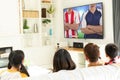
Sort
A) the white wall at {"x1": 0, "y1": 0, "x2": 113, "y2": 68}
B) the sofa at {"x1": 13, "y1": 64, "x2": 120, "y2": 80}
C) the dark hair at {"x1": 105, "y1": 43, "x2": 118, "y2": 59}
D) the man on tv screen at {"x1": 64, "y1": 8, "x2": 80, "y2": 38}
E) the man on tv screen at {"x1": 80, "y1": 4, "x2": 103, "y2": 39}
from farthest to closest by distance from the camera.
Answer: the man on tv screen at {"x1": 64, "y1": 8, "x2": 80, "y2": 38}, the man on tv screen at {"x1": 80, "y1": 4, "x2": 103, "y2": 39}, the white wall at {"x1": 0, "y1": 0, "x2": 113, "y2": 68}, the dark hair at {"x1": 105, "y1": 43, "x2": 118, "y2": 59}, the sofa at {"x1": 13, "y1": 64, "x2": 120, "y2": 80}

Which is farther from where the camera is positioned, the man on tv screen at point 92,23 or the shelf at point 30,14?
the shelf at point 30,14

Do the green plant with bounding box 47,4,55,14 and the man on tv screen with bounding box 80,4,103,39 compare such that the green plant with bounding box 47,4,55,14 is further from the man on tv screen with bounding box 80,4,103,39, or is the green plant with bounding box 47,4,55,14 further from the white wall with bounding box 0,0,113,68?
the man on tv screen with bounding box 80,4,103,39

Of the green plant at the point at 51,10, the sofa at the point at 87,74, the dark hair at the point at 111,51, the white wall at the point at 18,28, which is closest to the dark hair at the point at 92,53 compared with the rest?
the dark hair at the point at 111,51

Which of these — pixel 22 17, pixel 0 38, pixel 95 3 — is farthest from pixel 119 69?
pixel 22 17

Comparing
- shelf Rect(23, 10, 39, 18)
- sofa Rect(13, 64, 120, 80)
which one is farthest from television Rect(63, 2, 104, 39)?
sofa Rect(13, 64, 120, 80)

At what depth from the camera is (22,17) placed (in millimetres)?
6289

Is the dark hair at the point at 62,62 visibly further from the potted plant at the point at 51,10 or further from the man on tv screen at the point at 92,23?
the potted plant at the point at 51,10

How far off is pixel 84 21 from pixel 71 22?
562 millimetres

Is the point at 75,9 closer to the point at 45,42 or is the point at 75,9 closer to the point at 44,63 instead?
the point at 45,42

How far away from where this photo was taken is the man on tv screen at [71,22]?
251 inches

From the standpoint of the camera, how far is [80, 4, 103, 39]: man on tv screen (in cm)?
564

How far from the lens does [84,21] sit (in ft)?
20.0

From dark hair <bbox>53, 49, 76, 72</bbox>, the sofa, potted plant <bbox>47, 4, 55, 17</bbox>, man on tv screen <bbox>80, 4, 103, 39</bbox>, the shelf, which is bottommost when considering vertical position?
the sofa

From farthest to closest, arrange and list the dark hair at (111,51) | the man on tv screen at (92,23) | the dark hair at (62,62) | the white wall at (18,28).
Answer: the man on tv screen at (92,23) < the white wall at (18,28) < the dark hair at (111,51) < the dark hair at (62,62)
